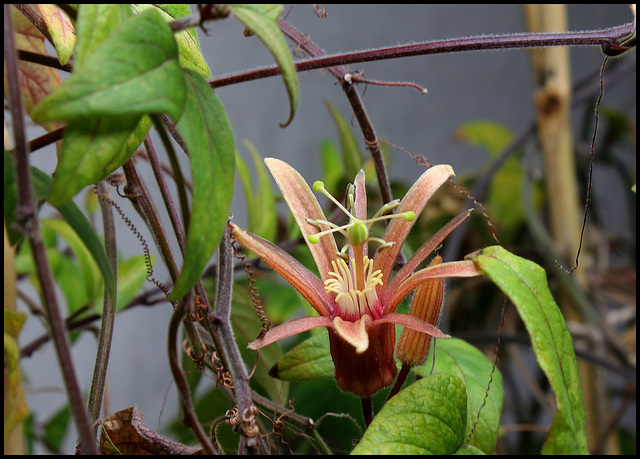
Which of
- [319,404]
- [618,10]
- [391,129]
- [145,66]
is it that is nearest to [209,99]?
[145,66]

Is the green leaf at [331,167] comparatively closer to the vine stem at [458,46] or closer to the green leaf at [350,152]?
the green leaf at [350,152]

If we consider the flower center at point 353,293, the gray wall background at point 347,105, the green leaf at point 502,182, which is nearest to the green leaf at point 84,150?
the flower center at point 353,293

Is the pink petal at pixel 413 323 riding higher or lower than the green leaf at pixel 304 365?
higher

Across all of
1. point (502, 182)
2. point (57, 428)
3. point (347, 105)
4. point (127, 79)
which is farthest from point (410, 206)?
point (347, 105)

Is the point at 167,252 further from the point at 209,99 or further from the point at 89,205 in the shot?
the point at 89,205

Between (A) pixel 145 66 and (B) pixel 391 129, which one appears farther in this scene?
(B) pixel 391 129

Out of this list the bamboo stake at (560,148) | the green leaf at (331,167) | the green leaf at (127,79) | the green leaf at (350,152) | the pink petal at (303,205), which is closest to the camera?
the green leaf at (127,79)

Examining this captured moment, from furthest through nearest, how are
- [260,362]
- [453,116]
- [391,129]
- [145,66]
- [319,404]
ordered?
[453,116]
[391,129]
[319,404]
[260,362]
[145,66]

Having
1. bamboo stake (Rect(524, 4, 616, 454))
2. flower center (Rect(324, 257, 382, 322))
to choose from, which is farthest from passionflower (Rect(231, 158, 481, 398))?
bamboo stake (Rect(524, 4, 616, 454))
